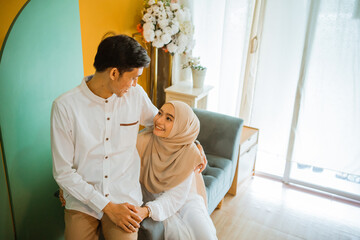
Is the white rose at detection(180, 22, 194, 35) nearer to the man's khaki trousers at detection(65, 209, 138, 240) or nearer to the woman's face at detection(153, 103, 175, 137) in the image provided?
the woman's face at detection(153, 103, 175, 137)

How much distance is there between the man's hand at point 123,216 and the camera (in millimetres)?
1502

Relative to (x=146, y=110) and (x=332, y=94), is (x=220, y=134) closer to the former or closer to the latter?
(x=146, y=110)

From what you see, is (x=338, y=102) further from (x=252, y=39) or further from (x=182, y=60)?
(x=182, y=60)

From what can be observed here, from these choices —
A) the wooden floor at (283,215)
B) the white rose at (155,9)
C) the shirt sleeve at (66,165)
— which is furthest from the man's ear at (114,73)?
the wooden floor at (283,215)

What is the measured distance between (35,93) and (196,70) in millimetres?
1590

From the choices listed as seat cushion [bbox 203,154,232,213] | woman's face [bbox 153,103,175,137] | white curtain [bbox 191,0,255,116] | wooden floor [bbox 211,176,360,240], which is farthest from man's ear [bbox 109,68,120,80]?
white curtain [bbox 191,0,255,116]

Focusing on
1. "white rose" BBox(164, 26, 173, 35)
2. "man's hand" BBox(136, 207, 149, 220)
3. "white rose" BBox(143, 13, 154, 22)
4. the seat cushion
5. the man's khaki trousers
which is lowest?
the seat cushion

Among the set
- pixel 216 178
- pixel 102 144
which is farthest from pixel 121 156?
pixel 216 178

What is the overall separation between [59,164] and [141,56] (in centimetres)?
64

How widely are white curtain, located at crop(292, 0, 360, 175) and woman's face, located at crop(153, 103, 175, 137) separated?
5.13ft

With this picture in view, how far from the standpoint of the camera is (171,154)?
188cm

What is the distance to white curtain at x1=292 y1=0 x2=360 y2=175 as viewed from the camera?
2520 mm

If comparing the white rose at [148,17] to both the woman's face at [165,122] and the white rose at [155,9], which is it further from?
the woman's face at [165,122]

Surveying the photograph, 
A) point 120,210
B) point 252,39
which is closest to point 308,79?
point 252,39
